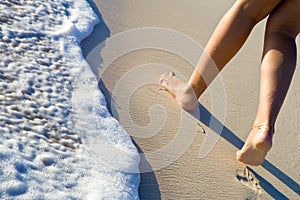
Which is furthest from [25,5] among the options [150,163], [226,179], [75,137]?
[226,179]

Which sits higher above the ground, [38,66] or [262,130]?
[262,130]

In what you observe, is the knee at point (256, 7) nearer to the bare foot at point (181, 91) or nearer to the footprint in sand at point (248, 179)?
the bare foot at point (181, 91)

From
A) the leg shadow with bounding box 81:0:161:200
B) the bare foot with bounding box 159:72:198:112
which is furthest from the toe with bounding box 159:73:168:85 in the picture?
the leg shadow with bounding box 81:0:161:200

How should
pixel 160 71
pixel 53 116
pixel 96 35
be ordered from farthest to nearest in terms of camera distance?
pixel 96 35
pixel 160 71
pixel 53 116

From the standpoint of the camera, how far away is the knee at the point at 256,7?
2.23 metres

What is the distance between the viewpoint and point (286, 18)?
2227 mm

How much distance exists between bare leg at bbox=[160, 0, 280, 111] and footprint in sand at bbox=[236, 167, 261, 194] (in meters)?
0.43

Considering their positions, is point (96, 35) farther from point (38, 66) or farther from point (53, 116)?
point (53, 116)

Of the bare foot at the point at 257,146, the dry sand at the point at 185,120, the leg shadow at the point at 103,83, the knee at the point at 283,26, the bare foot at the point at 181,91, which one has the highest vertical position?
the knee at the point at 283,26

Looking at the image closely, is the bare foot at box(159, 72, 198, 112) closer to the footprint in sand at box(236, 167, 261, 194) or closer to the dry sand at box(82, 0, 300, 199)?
the dry sand at box(82, 0, 300, 199)

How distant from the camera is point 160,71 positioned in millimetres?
2797

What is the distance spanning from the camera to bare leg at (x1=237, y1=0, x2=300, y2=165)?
212 cm

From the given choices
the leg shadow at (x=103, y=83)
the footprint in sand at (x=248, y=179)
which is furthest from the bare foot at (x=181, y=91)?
the footprint in sand at (x=248, y=179)

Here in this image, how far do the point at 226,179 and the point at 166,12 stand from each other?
1628 mm
